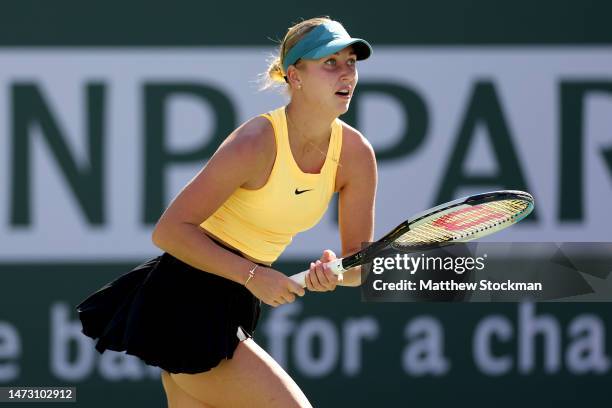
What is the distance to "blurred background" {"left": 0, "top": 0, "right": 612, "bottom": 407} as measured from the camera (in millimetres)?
4973

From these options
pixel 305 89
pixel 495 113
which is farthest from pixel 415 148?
pixel 305 89

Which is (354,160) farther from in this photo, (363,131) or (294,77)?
(363,131)

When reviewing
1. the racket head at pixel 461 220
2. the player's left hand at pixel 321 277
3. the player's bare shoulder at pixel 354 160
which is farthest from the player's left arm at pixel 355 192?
the player's left hand at pixel 321 277

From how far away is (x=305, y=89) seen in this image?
3.20 m

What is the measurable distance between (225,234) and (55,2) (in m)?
2.12

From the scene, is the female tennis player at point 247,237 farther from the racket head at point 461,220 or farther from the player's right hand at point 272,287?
the racket head at point 461,220

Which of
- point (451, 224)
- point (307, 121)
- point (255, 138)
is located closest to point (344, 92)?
point (307, 121)

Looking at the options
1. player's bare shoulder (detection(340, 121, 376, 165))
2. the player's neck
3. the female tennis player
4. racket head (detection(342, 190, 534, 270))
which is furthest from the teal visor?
racket head (detection(342, 190, 534, 270))

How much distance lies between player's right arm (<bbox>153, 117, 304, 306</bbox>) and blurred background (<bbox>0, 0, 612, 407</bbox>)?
6.26 feet

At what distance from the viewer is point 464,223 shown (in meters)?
3.22

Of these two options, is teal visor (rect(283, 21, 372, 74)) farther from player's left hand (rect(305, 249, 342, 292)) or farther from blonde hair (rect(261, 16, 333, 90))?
player's left hand (rect(305, 249, 342, 292))

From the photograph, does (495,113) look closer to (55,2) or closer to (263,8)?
(263,8)

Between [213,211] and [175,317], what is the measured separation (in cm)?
29

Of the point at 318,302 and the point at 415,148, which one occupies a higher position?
the point at 415,148
